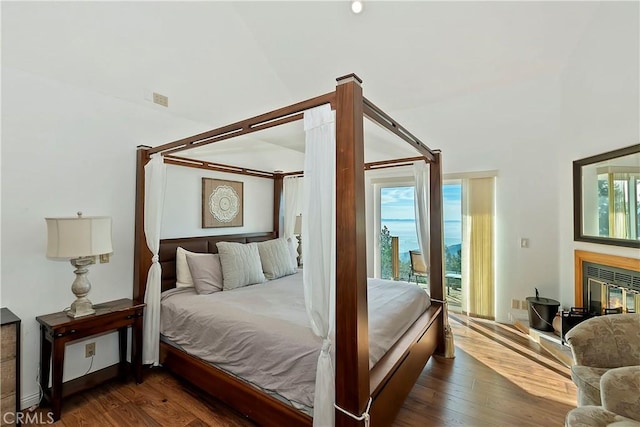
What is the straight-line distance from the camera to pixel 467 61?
3359mm

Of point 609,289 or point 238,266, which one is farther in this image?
point 238,266

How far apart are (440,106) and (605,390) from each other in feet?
11.7

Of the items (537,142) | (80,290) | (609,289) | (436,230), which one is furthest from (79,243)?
(537,142)

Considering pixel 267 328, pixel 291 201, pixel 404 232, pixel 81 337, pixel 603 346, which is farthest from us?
pixel 404 232

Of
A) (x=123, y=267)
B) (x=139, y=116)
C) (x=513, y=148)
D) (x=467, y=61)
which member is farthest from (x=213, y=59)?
(x=513, y=148)

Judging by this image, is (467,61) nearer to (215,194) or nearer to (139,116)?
(215,194)

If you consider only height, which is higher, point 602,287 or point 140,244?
point 140,244

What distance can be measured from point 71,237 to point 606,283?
4.67 meters

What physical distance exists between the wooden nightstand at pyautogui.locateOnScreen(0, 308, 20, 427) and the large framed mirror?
4.81 meters

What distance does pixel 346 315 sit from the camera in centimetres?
145

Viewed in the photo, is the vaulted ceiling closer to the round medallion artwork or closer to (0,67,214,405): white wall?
(0,67,214,405): white wall

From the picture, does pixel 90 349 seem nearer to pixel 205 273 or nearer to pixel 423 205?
pixel 205 273

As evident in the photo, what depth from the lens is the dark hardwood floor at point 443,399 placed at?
2.04m

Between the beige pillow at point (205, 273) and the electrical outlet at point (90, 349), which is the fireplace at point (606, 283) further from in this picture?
the electrical outlet at point (90, 349)
